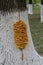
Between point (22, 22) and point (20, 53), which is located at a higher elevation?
point (22, 22)

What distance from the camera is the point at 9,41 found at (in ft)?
10.9

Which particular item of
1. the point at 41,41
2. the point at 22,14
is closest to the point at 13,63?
the point at 22,14

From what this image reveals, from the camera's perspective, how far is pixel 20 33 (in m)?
3.30

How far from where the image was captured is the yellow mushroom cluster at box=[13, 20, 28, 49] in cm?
331

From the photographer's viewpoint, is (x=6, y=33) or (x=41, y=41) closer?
(x=6, y=33)

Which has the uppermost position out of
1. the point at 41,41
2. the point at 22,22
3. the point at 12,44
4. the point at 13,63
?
the point at 22,22

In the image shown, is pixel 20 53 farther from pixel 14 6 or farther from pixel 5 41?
pixel 14 6

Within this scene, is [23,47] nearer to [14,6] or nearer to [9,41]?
[9,41]

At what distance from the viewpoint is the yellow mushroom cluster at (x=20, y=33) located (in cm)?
331

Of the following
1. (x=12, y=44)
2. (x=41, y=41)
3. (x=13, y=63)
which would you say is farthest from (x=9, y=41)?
(x=41, y=41)

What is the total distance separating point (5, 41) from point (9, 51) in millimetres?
128

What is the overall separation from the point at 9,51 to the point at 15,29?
263 millimetres

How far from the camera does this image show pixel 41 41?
9.38 meters

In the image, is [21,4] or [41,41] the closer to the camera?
[21,4]
